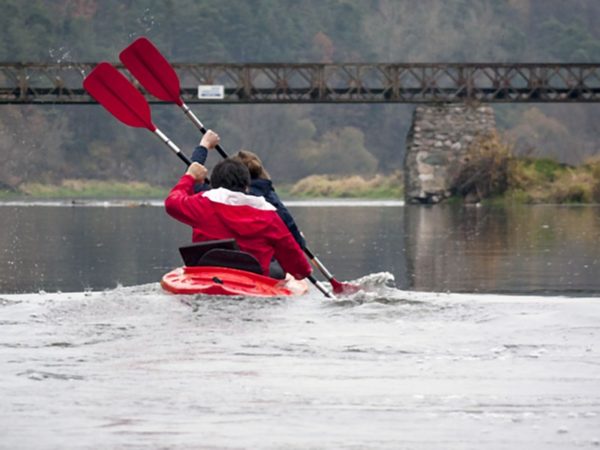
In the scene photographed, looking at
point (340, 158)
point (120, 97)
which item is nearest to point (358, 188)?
point (340, 158)

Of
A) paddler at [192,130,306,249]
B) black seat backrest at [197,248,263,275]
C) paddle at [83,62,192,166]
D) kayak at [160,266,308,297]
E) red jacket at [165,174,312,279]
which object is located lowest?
kayak at [160,266,308,297]

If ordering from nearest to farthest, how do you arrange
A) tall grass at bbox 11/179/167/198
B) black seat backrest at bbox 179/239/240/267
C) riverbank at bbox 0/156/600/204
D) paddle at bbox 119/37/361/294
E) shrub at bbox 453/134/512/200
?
black seat backrest at bbox 179/239/240/267 → paddle at bbox 119/37/361/294 → riverbank at bbox 0/156/600/204 → shrub at bbox 453/134/512/200 → tall grass at bbox 11/179/167/198

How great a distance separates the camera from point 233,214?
36.1 feet

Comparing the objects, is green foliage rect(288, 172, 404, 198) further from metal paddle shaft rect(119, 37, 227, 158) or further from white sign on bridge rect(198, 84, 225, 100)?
metal paddle shaft rect(119, 37, 227, 158)

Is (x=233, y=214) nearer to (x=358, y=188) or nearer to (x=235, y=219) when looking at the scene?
(x=235, y=219)

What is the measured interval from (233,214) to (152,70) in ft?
11.8

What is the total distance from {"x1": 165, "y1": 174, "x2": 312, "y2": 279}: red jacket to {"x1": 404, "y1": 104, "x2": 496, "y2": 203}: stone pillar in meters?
40.0

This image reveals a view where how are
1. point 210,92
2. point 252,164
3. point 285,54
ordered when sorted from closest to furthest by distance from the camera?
point 252,164
point 210,92
point 285,54

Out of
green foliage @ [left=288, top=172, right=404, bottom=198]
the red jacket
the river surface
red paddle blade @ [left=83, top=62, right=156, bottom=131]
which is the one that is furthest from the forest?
the red jacket

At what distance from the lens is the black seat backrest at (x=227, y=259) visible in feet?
35.9

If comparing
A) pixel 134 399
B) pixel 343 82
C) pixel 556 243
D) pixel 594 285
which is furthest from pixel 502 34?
pixel 134 399

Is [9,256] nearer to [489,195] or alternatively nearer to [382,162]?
[489,195]

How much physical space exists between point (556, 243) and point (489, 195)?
27215 mm

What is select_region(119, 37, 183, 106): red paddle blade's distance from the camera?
14.0 metres
